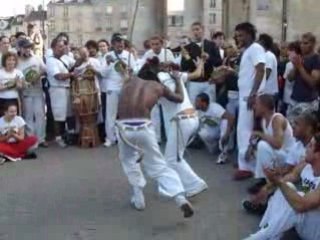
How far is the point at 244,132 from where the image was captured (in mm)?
10430

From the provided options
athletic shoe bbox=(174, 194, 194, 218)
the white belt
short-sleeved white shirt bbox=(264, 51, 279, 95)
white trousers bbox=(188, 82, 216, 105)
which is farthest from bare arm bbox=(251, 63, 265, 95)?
white trousers bbox=(188, 82, 216, 105)

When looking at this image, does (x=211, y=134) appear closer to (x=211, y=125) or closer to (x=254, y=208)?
(x=211, y=125)

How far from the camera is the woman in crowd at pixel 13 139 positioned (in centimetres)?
1215

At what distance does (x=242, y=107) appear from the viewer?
1049cm

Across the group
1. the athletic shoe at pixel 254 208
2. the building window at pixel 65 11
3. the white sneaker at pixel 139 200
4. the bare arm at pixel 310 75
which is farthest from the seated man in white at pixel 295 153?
the building window at pixel 65 11

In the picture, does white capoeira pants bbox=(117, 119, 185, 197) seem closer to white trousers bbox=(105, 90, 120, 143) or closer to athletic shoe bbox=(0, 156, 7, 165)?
athletic shoe bbox=(0, 156, 7, 165)

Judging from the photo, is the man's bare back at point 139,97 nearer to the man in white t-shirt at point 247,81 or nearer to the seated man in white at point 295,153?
the seated man in white at point 295,153

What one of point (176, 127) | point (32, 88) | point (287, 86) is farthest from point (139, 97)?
point (32, 88)

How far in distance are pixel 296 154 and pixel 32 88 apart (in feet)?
20.2

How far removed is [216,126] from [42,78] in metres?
3.12

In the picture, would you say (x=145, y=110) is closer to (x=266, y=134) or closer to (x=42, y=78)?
(x=266, y=134)

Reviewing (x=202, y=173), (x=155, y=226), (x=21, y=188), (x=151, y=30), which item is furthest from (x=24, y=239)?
(x=151, y=30)

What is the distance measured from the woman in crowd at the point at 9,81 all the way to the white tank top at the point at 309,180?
667 centimetres

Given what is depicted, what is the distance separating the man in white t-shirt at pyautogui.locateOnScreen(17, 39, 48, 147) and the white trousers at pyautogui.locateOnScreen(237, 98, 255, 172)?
4.06 meters
